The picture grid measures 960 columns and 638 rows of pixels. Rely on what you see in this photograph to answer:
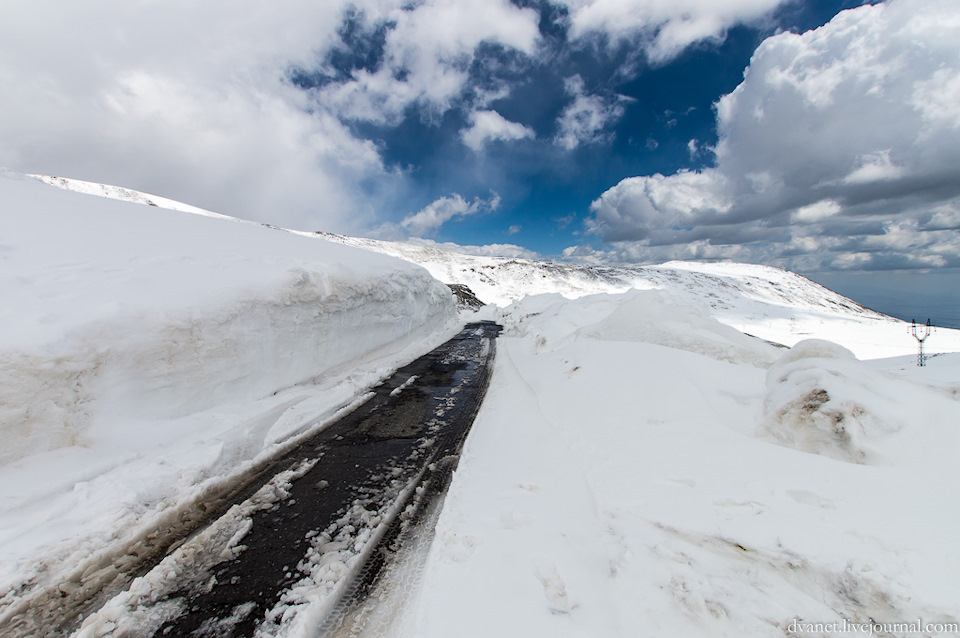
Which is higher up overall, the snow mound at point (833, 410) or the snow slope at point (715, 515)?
the snow mound at point (833, 410)

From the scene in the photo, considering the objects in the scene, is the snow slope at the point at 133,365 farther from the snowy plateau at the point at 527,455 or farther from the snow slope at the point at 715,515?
the snow slope at the point at 715,515

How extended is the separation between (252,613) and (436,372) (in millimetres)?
8348

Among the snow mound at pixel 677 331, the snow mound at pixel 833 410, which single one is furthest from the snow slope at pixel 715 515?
the snow mound at pixel 677 331

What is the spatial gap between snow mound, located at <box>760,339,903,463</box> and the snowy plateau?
25 mm

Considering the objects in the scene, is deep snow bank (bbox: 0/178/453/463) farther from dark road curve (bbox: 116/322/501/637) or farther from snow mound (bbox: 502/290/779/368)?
snow mound (bbox: 502/290/779/368)

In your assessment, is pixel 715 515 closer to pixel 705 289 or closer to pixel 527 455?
pixel 527 455

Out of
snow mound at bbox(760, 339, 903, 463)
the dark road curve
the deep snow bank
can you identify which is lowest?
the dark road curve

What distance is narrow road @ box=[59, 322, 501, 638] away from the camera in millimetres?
2658

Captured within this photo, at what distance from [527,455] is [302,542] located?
119 inches

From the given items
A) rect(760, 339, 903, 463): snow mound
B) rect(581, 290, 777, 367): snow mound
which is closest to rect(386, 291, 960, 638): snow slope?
rect(760, 339, 903, 463): snow mound

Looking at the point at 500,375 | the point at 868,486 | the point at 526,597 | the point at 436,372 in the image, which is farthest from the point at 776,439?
the point at 436,372

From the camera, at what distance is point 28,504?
379 cm

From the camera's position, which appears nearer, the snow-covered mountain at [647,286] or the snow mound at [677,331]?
the snow mound at [677,331]

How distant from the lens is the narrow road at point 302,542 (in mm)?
2658
